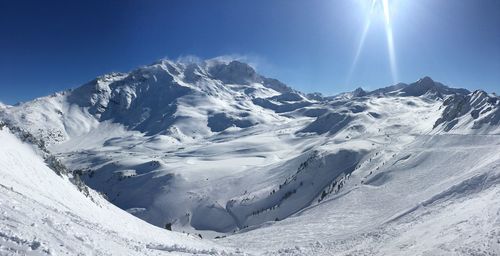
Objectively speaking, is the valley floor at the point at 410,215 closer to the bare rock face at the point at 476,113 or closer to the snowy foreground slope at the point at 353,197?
the snowy foreground slope at the point at 353,197

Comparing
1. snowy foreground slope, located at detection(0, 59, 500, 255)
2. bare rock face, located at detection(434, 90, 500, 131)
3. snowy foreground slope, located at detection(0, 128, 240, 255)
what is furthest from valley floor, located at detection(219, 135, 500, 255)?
bare rock face, located at detection(434, 90, 500, 131)

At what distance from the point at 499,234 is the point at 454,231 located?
5165mm

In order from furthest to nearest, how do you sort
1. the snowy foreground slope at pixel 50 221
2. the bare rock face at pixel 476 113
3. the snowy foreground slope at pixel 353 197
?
the bare rock face at pixel 476 113 < the snowy foreground slope at pixel 353 197 < the snowy foreground slope at pixel 50 221

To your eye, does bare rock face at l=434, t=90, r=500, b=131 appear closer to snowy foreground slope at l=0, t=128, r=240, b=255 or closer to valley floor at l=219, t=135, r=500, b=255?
valley floor at l=219, t=135, r=500, b=255

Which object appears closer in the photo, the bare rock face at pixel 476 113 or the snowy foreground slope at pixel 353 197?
the snowy foreground slope at pixel 353 197

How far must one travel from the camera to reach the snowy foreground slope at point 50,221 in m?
21.4

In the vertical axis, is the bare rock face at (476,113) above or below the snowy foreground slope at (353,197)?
above

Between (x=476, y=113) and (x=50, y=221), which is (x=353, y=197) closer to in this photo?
(x=50, y=221)

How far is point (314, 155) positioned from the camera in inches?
5812

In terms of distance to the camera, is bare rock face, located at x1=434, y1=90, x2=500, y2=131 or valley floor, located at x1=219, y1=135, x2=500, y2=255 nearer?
valley floor, located at x1=219, y1=135, x2=500, y2=255

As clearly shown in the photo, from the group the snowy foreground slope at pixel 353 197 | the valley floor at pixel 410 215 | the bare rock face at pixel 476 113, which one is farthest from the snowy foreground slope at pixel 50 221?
the bare rock face at pixel 476 113

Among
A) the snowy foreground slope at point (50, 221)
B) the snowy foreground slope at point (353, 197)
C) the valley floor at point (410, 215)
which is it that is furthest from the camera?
the snowy foreground slope at point (353, 197)

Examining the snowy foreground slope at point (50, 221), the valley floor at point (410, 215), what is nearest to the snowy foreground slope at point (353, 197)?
the valley floor at point (410, 215)

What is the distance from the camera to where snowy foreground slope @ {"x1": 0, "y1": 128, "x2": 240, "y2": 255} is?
21.4 meters
